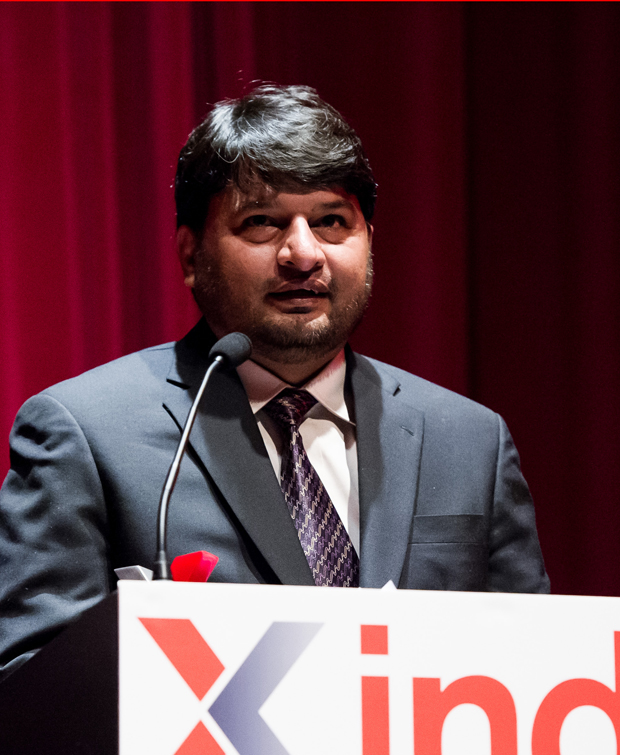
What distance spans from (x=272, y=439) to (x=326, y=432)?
3.9 inches

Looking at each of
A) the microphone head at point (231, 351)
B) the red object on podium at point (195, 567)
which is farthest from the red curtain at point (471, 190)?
the red object on podium at point (195, 567)

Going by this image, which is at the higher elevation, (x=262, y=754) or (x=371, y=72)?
(x=371, y=72)

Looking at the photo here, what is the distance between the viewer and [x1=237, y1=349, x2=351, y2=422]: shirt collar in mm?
1517

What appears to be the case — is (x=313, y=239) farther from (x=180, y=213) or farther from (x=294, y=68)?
(x=294, y=68)

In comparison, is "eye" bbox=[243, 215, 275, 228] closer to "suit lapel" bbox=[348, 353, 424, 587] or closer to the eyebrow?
the eyebrow

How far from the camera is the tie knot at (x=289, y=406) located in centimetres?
147

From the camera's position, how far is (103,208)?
6.53 ft

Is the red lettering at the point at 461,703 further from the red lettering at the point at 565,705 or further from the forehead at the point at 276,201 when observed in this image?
the forehead at the point at 276,201

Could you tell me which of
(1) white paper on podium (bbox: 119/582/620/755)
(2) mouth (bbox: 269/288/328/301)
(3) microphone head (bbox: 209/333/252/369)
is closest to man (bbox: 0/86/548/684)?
(2) mouth (bbox: 269/288/328/301)

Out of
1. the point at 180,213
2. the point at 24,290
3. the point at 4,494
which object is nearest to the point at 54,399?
the point at 4,494

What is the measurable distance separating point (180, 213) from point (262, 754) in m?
1.08

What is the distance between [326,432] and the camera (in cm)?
152

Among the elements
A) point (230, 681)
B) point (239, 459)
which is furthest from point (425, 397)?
point (230, 681)

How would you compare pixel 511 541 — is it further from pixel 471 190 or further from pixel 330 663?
pixel 471 190
